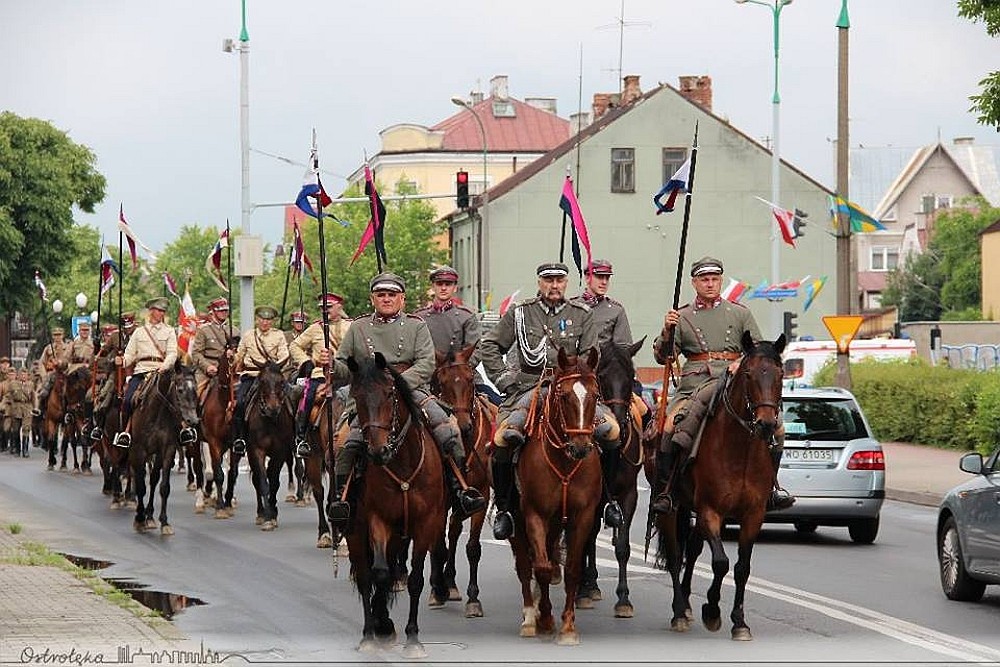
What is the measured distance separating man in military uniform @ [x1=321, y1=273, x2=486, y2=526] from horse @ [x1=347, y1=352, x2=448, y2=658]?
0.44 ft

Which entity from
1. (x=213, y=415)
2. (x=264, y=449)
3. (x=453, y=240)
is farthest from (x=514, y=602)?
(x=453, y=240)

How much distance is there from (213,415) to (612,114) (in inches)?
2058

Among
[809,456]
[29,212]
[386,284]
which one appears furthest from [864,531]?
[29,212]

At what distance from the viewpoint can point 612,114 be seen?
74.4m

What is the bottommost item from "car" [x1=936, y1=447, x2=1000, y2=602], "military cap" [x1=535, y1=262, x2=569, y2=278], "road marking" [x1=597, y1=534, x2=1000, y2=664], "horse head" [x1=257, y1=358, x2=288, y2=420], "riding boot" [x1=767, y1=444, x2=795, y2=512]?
"road marking" [x1=597, y1=534, x2=1000, y2=664]

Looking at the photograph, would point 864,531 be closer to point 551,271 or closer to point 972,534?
point 972,534

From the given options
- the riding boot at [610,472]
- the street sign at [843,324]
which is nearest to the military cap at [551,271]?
the riding boot at [610,472]

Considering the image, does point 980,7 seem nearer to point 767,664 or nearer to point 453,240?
point 767,664

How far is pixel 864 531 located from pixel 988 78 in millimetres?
5839

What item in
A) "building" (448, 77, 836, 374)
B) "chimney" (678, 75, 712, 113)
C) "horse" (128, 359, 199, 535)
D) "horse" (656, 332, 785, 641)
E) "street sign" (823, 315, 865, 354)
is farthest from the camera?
"chimney" (678, 75, 712, 113)

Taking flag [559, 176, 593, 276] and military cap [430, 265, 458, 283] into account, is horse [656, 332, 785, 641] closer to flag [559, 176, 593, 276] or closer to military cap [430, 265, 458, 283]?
military cap [430, 265, 458, 283]

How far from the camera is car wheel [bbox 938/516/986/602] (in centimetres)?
1465

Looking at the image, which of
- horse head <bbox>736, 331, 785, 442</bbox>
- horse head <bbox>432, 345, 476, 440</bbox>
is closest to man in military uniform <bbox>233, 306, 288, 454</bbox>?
horse head <bbox>432, 345, 476, 440</bbox>

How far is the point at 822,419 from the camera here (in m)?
20.6
